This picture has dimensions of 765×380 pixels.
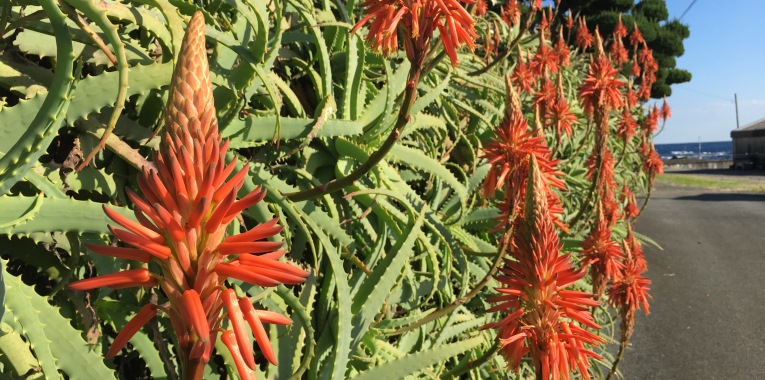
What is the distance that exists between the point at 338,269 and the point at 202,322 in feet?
2.47

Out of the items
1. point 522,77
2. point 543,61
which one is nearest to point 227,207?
point 522,77

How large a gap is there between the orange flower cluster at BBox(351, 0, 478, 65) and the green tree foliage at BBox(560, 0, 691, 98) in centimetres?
1832

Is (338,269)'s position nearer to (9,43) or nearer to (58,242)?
(58,242)

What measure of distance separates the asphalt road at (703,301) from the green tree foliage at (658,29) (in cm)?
1134

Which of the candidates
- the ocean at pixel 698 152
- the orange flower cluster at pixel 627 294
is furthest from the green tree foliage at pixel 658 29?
the ocean at pixel 698 152

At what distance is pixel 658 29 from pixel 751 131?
19.5ft

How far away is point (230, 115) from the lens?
108 cm

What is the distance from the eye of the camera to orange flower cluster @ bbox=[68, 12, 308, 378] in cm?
39

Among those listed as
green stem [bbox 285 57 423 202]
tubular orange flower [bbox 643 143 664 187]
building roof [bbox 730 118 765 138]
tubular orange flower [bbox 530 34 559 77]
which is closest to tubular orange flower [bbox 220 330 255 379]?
green stem [bbox 285 57 423 202]

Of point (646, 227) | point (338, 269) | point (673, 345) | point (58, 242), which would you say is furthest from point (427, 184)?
point (646, 227)

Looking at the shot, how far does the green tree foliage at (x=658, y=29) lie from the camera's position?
722 inches

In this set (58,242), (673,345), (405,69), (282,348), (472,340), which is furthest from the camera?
(673,345)

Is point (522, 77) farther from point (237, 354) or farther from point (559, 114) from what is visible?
point (237, 354)

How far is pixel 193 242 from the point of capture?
400mm
